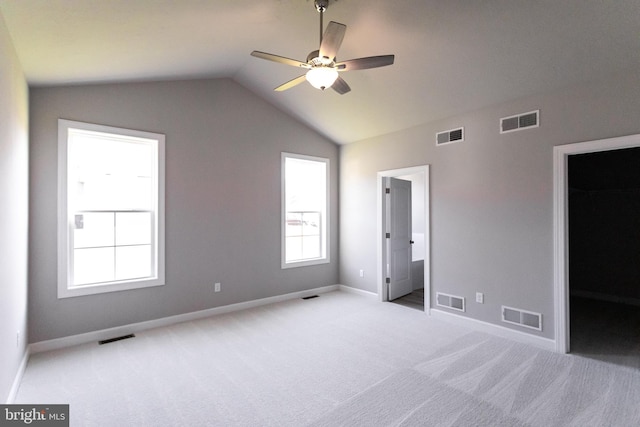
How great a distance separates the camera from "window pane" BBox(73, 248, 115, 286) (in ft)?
11.5

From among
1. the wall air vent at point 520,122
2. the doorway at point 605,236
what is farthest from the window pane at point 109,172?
the doorway at point 605,236

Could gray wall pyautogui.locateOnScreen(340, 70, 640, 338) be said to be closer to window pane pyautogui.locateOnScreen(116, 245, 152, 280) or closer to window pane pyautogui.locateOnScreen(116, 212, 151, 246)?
window pane pyautogui.locateOnScreen(116, 212, 151, 246)

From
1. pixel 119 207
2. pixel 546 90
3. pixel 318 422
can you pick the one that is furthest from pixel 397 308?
pixel 119 207

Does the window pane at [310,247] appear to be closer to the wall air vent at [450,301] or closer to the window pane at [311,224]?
the window pane at [311,224]

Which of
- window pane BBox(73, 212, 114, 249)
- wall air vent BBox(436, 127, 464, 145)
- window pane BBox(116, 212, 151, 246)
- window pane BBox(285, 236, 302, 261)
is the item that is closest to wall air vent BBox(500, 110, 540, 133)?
wall air vent BBox(436, 127, 464, 145)

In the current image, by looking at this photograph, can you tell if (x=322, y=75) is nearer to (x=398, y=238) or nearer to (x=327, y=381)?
(x=327, y=381)

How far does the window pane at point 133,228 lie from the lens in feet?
12.4

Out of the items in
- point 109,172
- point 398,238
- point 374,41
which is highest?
point 374,41

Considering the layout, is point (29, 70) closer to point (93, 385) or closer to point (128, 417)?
point (93, 385)

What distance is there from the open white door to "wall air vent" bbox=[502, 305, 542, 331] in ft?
6.01

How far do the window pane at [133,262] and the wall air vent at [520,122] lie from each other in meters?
4.61

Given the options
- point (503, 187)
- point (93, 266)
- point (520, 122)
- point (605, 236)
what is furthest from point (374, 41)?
point (605, 236)

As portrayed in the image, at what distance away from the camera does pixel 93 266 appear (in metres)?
3.60

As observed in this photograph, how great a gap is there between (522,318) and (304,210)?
349 centimetres
